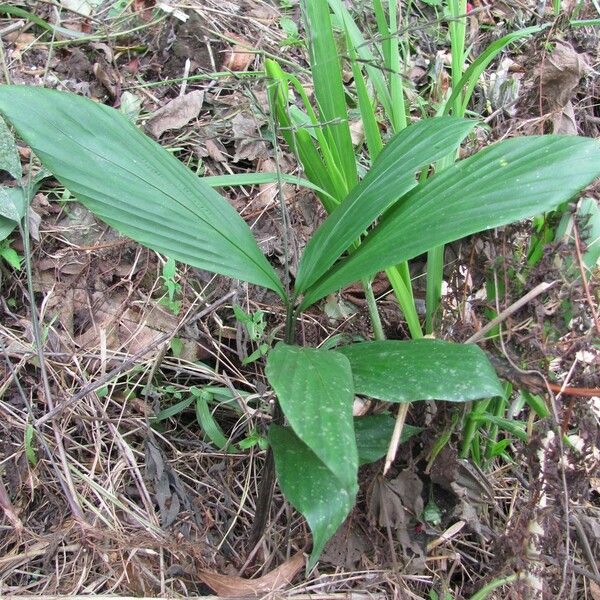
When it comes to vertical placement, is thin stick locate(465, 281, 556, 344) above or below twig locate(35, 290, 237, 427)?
above

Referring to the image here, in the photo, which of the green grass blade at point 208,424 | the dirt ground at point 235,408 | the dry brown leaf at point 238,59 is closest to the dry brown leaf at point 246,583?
the dirt ground at point 235,408

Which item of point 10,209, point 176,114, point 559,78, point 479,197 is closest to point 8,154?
point 10,209

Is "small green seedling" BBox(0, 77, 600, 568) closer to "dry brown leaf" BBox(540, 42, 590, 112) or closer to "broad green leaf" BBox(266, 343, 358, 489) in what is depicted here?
"broad green leaf" BBox(266, 343, 358, 489)

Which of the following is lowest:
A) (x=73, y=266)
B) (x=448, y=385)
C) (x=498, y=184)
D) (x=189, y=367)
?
(x=189, y=367)

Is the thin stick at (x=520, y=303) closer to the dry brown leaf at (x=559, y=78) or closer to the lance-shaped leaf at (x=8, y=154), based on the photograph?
the dry brown leaf at (x=559, y=78)

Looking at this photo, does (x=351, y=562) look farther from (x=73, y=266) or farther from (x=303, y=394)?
(x=73, y=266)

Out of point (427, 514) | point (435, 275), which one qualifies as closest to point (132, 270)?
point (435, 275)

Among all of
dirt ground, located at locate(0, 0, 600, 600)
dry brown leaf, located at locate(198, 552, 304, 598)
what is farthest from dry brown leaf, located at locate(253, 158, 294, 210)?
dry brown leaf, located at locate(198, 552, 304, 598)
